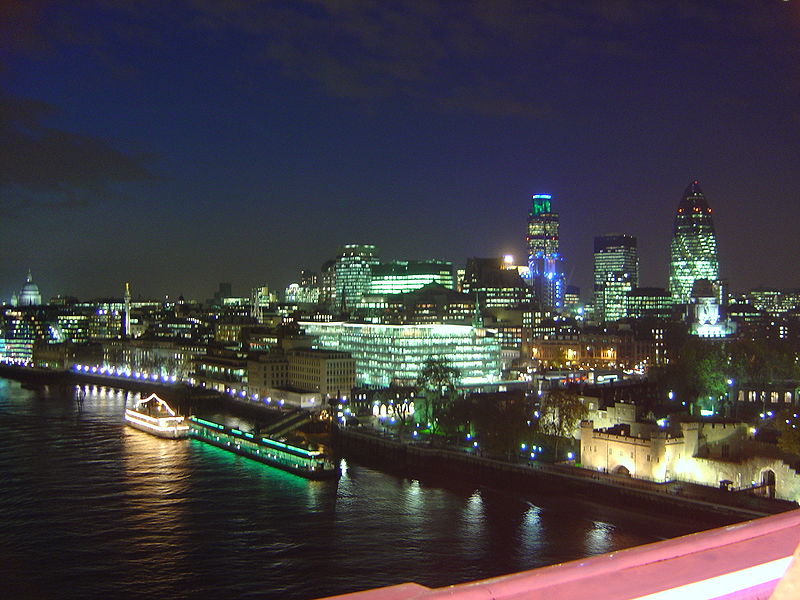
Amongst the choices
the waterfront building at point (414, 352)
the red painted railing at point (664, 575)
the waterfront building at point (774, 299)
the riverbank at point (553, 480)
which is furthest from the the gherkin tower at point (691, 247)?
the red painted railing at point (664, 575)

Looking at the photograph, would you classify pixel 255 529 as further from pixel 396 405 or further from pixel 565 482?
pixel 396 405

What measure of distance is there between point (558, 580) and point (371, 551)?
9848mm

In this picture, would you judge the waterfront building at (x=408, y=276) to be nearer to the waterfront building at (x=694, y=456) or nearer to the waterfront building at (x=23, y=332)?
the waterfront building at (x=23, y=332)


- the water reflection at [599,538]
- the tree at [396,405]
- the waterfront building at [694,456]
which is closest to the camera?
the water reflection at [599,538]

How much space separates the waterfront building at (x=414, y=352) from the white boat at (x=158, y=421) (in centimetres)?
751

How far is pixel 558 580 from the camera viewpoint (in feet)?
3.11

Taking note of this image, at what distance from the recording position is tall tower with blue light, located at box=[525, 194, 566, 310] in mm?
70938

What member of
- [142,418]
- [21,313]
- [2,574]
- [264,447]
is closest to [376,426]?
[264,447]

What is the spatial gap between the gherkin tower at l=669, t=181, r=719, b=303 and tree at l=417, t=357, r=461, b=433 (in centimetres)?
4256

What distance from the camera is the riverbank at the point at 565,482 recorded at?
39.4 ft

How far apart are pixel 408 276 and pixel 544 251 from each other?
2339 cm

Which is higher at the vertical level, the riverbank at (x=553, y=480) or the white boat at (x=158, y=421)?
the white boat at (x=158, y=421)

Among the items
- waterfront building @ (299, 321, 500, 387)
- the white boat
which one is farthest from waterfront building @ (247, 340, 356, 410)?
the white boat

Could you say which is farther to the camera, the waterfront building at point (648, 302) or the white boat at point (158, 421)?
the waterfront building at point (648, 302)
